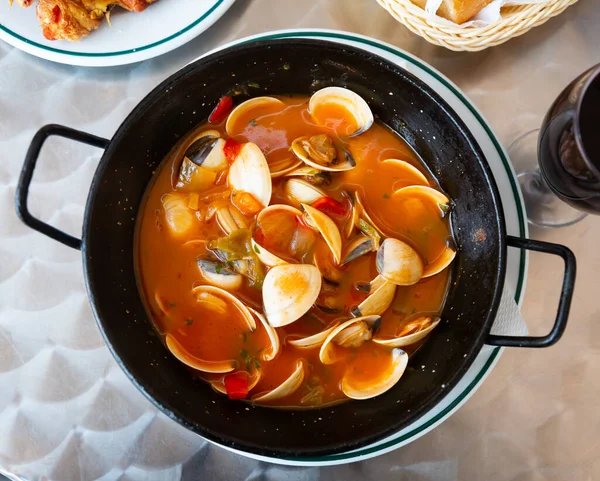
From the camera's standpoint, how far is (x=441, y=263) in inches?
45.3

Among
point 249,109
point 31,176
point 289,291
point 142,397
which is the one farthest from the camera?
point 142,397

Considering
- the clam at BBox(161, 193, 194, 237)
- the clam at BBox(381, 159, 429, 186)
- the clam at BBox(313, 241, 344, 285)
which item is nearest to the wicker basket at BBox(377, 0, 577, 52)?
the clam at BBox(381, 159, 429, 186)

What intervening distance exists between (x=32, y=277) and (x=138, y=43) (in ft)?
2.14


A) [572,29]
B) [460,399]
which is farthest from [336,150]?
[572,29]

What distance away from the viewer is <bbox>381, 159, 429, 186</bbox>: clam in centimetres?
117

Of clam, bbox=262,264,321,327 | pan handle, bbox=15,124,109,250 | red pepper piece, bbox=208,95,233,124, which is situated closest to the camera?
pan handle, bbox=15,124,109,250

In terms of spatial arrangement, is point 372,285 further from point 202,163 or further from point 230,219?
point 202,163

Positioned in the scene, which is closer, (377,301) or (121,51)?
(377,301)

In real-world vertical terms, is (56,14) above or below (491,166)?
above

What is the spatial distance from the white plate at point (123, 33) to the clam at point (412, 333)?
833 millimetres

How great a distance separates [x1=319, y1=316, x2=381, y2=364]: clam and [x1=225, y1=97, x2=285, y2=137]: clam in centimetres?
49

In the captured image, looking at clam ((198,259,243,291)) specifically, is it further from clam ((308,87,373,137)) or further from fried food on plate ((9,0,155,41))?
fried food on plate ((9,0,155,41))

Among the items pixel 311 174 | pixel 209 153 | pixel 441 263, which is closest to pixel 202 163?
pixel 209 153

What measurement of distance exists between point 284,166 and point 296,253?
0.19m
